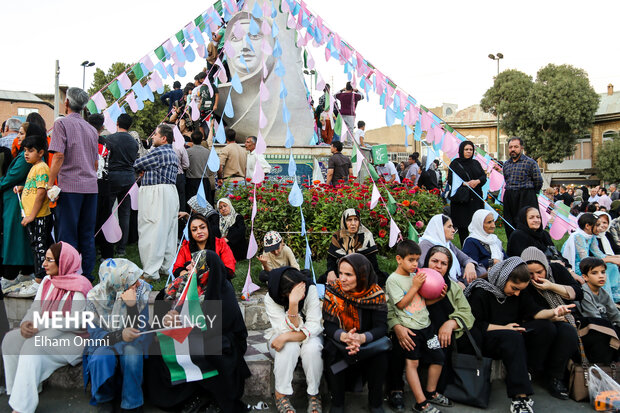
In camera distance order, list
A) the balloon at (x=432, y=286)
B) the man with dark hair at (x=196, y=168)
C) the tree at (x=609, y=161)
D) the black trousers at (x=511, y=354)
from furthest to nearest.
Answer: the tree at (x=609, y=161)
the man with dark hair at (x=196, y=168)
the balloon at (x=432, y=286)
the black trousers at (x=511, y=354)

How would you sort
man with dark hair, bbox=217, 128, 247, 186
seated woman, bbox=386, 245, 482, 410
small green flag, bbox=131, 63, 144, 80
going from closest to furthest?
seated woman, bbox=386, 245, 482, 410 → small green flag, bbox=131, 63, 144, 80 → man with dark hair, bbox=217, 128, 247, 186

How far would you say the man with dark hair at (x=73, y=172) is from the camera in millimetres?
4484

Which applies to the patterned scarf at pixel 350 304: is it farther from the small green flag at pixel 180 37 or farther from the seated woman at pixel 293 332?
the small green flag at pixel 180 37

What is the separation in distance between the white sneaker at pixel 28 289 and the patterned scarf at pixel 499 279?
4126 mm

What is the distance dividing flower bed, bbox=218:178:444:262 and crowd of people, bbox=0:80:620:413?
1161mm

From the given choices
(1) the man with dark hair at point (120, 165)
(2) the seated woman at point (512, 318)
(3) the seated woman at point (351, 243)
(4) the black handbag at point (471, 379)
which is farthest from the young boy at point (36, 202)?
(2) the seated woman at point (512, 318)

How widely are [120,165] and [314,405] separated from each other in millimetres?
3988

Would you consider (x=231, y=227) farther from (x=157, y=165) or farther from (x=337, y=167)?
(x=337, y=167)

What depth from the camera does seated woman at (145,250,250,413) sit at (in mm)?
3523

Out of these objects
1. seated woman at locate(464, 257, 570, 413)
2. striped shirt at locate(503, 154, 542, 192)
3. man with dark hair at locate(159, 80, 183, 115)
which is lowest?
seated woman at locate(464, 257, 570, 413)

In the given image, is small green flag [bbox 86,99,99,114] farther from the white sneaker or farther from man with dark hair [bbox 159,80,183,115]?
man with dark hair [bbox 159,80,183,115]

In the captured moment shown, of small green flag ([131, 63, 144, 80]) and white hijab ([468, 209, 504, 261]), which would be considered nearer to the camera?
white hijab ([468, 209, 504, 261])

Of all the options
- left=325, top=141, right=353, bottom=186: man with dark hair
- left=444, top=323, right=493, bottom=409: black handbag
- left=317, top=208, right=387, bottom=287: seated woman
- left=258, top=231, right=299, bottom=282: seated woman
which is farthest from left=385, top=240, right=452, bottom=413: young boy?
left=325, top=141, right=353, bottom=186: man with dark hair

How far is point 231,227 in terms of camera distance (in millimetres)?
5844
